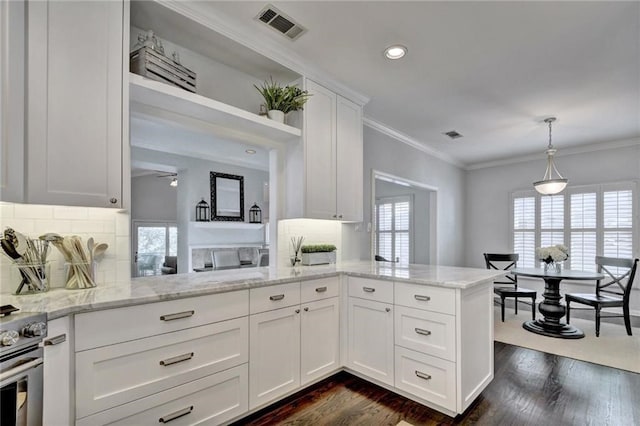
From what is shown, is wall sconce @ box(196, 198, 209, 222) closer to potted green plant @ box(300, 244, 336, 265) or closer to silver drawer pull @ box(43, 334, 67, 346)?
potted green plant @ box(300, 244, 336, 265)

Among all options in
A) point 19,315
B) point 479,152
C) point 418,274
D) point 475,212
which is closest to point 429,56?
point 418,274

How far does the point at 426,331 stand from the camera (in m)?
2.20

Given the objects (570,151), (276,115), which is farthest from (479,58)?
(570,151)

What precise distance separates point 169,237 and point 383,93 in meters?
7.58

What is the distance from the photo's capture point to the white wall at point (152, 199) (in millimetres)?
8250

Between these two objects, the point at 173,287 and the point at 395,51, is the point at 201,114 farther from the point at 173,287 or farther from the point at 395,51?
the point at 395,51

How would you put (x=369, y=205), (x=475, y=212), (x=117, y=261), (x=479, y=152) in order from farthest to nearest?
(x=475, y=212)
(x=479, y=152)
(x=369, y=205)
(x=117, y=261)

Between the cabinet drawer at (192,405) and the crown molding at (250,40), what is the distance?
90.8 inches

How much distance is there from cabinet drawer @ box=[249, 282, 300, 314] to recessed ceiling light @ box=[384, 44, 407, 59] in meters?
2.01

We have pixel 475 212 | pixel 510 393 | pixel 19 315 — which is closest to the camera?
pixel 19 315

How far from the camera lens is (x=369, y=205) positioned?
4016mm

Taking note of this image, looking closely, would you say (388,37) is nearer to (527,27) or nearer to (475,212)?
(527,27)

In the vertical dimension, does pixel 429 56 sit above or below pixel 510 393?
above

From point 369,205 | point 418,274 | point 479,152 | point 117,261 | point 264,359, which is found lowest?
point 264,359
